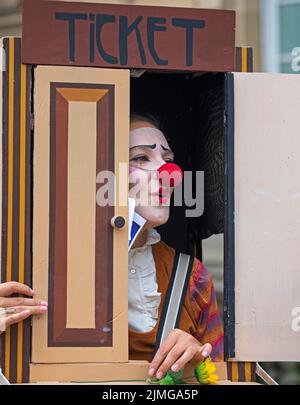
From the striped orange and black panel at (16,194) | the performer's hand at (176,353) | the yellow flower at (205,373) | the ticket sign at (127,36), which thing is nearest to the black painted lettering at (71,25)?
the ticket sign at (127,36)

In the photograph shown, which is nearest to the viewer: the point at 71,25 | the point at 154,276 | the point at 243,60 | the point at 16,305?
the point at 16,305

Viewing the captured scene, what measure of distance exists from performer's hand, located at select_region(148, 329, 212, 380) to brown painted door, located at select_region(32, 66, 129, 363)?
4.4 inches

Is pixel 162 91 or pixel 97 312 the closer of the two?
pixel 97 312

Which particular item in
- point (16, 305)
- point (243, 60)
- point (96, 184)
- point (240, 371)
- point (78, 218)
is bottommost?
point (240, 371)

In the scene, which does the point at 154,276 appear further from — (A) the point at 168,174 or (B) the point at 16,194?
(B) the point at 16,194

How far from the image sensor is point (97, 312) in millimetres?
3113

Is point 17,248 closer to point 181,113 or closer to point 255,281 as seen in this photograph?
point 255,281

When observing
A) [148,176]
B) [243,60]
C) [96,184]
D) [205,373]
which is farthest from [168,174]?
[205,373]

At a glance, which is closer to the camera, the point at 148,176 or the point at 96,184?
the point at 96,184

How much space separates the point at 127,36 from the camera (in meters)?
3.21

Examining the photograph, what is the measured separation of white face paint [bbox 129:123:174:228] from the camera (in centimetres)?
338

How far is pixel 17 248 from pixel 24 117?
42 centimetres

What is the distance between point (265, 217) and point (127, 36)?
0.76 m
